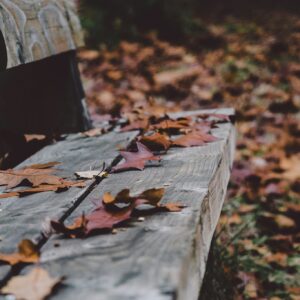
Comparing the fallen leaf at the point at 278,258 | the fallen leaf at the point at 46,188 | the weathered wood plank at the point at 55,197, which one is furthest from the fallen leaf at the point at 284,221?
the fallen leaf at the point at 46,188

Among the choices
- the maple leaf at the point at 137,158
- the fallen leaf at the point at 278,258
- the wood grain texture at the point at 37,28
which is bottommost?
the fallen leaf at the point at 278,258

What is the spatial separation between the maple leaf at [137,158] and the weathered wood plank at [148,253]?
139 millimetres

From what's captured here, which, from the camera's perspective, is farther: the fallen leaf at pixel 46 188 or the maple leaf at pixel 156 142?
the maple leaf at pixel 156 142

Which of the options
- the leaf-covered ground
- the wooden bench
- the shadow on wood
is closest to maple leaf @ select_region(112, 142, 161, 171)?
the wooden bench

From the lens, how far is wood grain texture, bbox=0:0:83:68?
144 cm

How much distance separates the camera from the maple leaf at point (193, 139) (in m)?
1.43

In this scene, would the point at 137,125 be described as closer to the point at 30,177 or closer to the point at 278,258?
the point at 30,177

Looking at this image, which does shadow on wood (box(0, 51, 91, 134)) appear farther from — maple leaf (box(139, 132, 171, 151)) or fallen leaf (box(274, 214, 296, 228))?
fallen leaf (box(274, 214, 296, 228))

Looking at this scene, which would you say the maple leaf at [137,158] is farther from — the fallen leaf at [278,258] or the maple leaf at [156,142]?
the fallen leaf at [278,258]

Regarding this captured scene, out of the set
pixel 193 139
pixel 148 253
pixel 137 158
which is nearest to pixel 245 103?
pixel 193 139

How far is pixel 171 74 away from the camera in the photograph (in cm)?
444

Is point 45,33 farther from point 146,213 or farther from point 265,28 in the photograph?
point 265,28

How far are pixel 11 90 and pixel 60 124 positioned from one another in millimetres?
303

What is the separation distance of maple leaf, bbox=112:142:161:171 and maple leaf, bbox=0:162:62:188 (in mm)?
177
